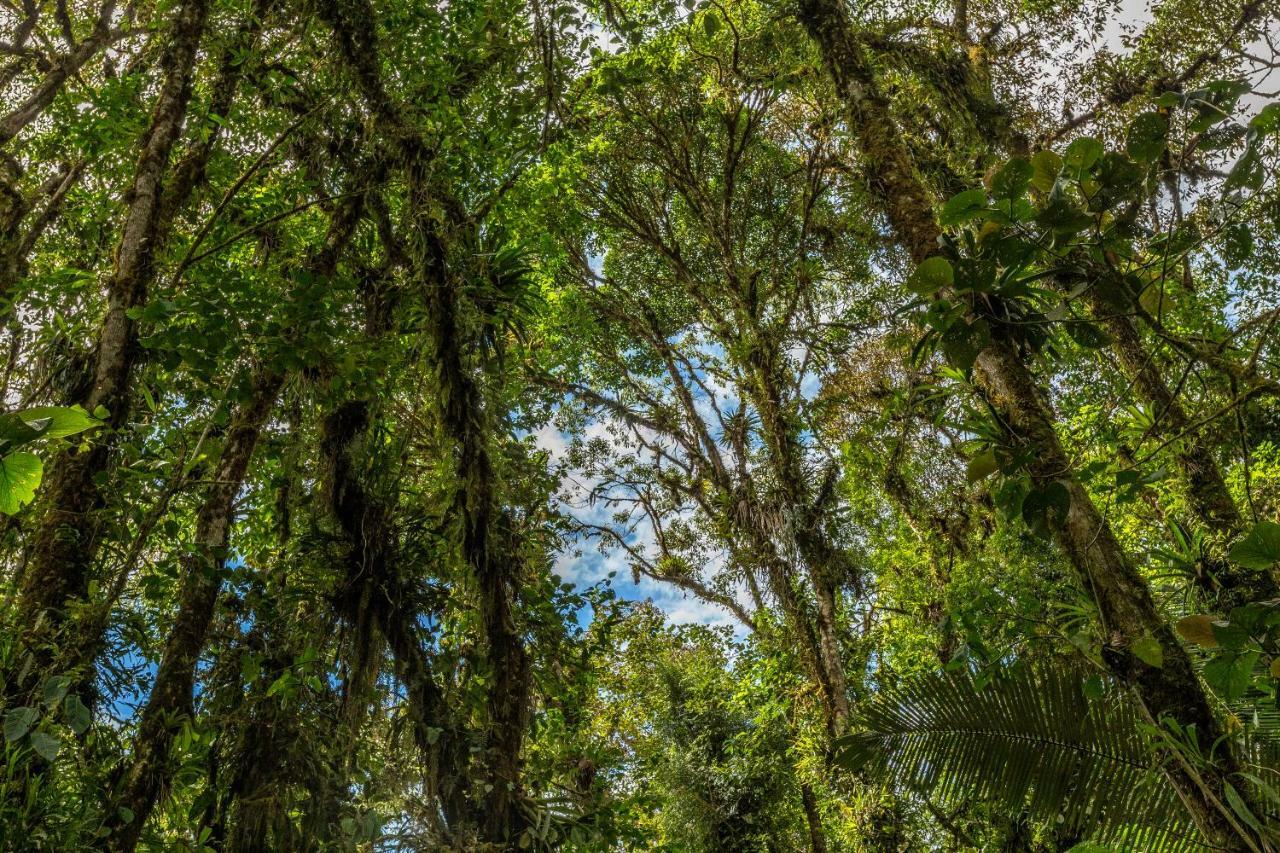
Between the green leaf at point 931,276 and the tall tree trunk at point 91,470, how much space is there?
7.94ft

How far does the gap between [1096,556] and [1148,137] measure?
1284 millimetres

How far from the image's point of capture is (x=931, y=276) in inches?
64.8

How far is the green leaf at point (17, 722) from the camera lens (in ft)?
5.71

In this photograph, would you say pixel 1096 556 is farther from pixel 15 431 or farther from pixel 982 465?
pixel 15 431

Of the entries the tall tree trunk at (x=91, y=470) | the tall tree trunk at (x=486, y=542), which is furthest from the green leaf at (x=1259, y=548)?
the tall tree trunk at (x=91, y=470)

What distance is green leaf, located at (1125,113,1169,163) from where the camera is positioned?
5.12 ft

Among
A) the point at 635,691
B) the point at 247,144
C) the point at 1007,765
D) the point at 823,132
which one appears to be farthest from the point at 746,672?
the point at 247,144

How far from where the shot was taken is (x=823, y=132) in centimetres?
833

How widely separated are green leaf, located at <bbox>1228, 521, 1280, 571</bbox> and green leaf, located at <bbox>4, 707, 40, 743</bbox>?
8.47 feet

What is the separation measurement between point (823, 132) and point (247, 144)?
581 cm

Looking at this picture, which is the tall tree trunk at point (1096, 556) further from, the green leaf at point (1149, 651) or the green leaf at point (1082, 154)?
the green leaf at point (1082, 154)

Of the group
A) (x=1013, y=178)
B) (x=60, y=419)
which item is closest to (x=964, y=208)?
(x=1013, y=178)

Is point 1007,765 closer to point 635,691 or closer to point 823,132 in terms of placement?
point 823,132

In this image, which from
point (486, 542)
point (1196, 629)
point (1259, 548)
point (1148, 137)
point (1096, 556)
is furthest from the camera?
point (486, 542)
